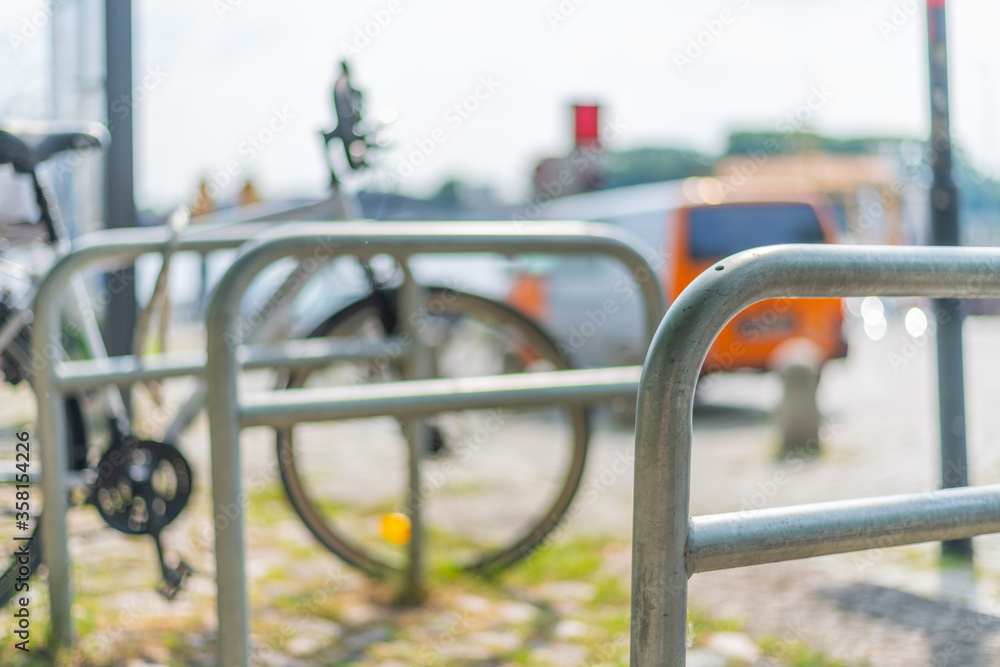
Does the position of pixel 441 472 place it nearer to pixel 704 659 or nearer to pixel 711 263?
pixel 704 659

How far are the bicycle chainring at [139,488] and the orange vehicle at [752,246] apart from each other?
18.1ft

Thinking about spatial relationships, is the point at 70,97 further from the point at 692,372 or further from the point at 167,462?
the point at 692,372

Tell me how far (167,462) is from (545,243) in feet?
3.83

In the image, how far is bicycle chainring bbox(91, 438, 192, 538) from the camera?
2.63 m

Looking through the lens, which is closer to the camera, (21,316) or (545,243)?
(21,316)

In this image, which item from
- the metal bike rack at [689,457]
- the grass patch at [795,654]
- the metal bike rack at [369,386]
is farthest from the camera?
the grass patch at [795,654]

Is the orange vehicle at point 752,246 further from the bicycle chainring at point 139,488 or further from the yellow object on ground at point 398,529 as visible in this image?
the bicycle chainring at point 139,488

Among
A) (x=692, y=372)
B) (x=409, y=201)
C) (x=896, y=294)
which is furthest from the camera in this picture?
(x=409, y=201)

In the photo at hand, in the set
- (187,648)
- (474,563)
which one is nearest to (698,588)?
(474,563)

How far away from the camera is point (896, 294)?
1181 millimetres

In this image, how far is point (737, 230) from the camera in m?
8.32

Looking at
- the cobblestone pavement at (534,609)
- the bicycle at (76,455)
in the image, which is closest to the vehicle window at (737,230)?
the cobblestone pavement at (534,609)

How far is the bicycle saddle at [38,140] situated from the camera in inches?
98.0

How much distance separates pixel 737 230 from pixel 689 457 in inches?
294
